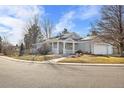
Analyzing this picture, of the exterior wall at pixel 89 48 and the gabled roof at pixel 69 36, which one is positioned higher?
the gabled roof at pixel 69 36

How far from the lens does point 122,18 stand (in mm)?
28391

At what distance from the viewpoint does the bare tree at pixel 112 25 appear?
27734mm

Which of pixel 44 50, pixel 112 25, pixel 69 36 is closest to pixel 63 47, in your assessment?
pixel 69 36

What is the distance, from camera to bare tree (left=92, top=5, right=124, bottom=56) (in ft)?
91.0

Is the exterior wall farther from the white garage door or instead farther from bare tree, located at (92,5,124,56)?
bare tree, located at (92,5,124,56)

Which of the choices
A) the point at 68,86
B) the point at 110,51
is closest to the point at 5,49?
the point at 110,51

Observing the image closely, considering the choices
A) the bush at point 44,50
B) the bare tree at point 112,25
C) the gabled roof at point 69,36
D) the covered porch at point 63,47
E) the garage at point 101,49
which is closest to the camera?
the bare tree at point 112,25

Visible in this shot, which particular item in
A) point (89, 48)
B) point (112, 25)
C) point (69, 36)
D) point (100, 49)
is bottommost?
point (100, 49)

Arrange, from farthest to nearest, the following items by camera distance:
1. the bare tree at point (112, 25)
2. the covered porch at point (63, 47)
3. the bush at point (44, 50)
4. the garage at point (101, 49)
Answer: the covered porch at point (63, 47) < the garage at point (101, 49) < the bush at point (44, 50) < the bare tree at point (112, 25)

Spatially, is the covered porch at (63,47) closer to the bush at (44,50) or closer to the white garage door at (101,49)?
the bush at (44,50)

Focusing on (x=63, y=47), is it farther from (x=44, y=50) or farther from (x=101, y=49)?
(x=101, y=49)

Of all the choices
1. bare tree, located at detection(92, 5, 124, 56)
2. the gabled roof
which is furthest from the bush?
bare tree, located at detection(92, 5, 124, 56)

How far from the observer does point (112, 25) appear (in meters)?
28.0

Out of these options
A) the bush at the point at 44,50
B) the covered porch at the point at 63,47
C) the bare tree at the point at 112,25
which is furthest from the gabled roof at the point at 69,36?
the bare tree at the point at 112,25
